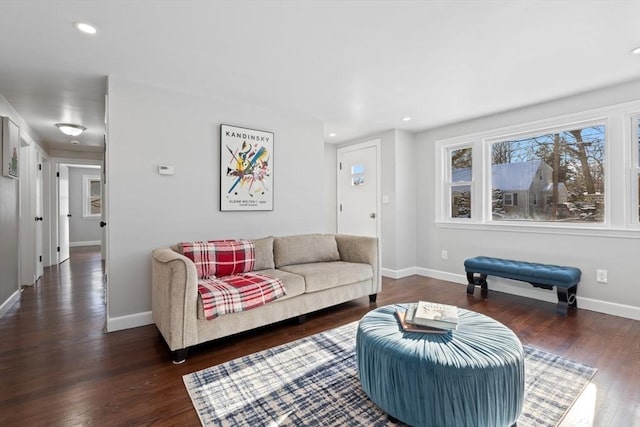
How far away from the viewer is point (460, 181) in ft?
14.6

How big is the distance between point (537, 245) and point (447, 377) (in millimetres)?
3035

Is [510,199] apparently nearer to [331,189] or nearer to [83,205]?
[331,189]

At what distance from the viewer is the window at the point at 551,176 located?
3279 mm

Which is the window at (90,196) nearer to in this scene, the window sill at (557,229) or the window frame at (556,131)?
the window sill at (557,229)

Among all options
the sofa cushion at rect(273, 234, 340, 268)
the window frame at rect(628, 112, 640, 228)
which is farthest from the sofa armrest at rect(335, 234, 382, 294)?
the window frame at rect(628, 112, 640, 228)

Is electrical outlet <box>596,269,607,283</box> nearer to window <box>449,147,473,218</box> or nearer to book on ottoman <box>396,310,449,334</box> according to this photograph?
window <box>449,147,473,218</box>

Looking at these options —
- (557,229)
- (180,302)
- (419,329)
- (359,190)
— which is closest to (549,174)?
(557,229)

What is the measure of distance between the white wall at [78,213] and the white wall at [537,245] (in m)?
8.74

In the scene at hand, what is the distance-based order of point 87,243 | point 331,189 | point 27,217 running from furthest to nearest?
point 87,243, point 331,189, point 27,217

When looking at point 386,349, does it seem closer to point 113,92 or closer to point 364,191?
point 113,92

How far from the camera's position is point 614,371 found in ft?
6.57

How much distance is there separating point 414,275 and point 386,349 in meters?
3.53

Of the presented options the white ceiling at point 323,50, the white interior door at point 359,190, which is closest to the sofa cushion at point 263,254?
the white ceiling at point 323,50

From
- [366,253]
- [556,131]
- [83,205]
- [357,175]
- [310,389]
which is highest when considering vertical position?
[556,131]
